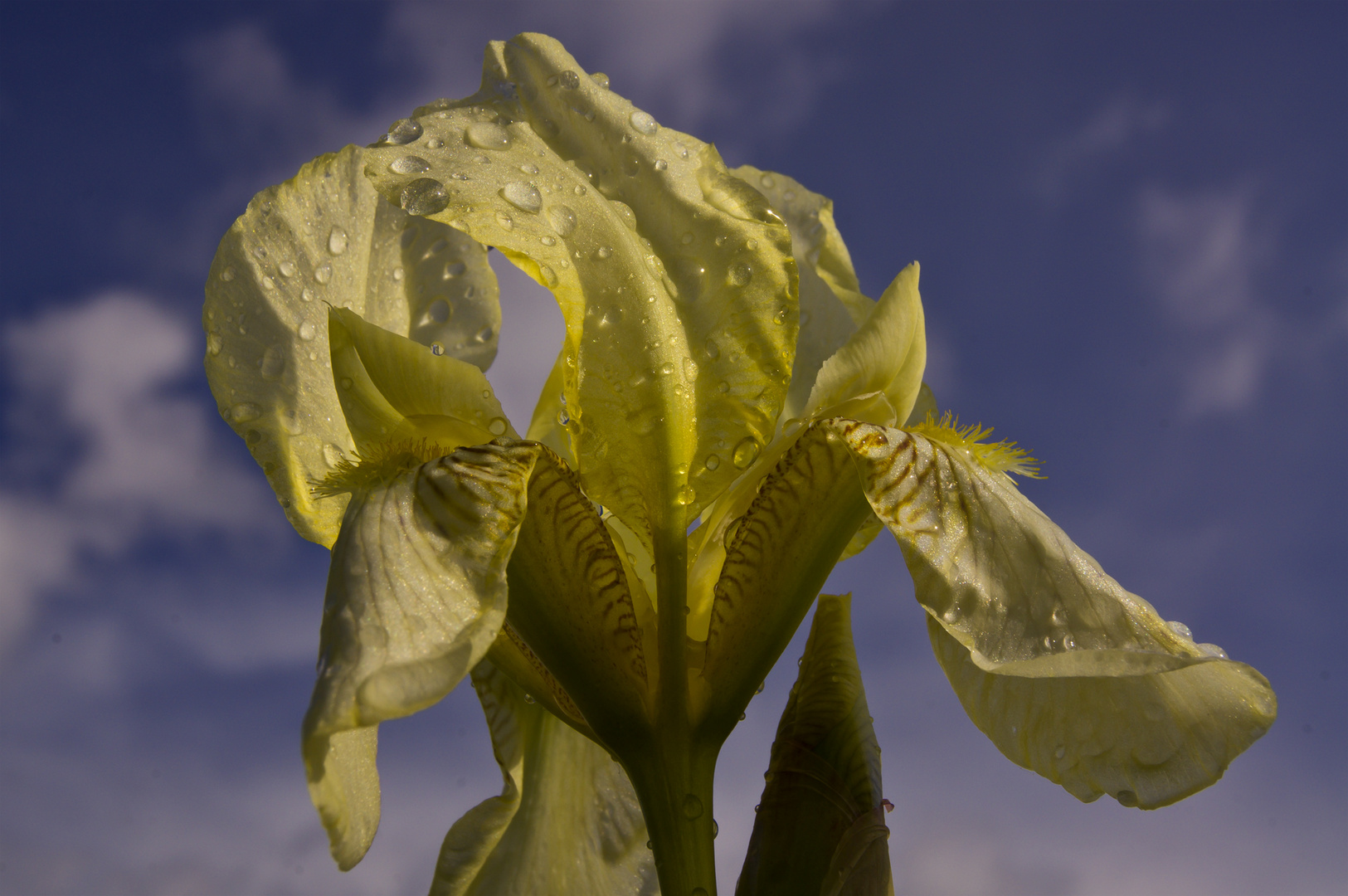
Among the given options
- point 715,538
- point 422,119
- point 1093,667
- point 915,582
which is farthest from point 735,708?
point 422,119

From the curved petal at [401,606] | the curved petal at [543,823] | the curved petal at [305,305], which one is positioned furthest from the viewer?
the curved petal at [543,823]

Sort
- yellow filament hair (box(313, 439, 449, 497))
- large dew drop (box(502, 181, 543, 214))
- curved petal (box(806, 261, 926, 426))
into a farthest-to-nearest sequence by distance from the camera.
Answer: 1. curved petal (box(806, 261, 926, 426))
2. large dew drop (box(502, 181, 543, 214))
3. yellow filament hair (box(313, 439, 449, 497))

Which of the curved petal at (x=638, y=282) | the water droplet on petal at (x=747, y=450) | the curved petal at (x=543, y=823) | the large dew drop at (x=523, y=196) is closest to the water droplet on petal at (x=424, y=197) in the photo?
the curved petal at (x=638, y=282)

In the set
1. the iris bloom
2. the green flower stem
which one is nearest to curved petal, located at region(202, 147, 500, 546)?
the iris bloom

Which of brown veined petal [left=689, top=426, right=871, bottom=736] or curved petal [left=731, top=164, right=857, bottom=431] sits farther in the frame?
A: curved petal [left=731, top=164, right=857, bottom=431]

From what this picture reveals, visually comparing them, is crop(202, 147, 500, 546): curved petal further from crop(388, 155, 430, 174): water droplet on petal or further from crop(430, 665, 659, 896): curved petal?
crop(430, 665, 659, 896): curved petal

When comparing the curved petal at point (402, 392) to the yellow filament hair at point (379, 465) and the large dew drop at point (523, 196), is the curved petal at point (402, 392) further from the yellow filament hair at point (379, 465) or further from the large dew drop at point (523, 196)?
the large dew drop at point (523, 196)

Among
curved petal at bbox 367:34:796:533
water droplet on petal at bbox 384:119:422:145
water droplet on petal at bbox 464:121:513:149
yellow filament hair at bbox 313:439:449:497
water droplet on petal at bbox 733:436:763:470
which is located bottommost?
yellow filament hair at bbox 313:439:449:497
